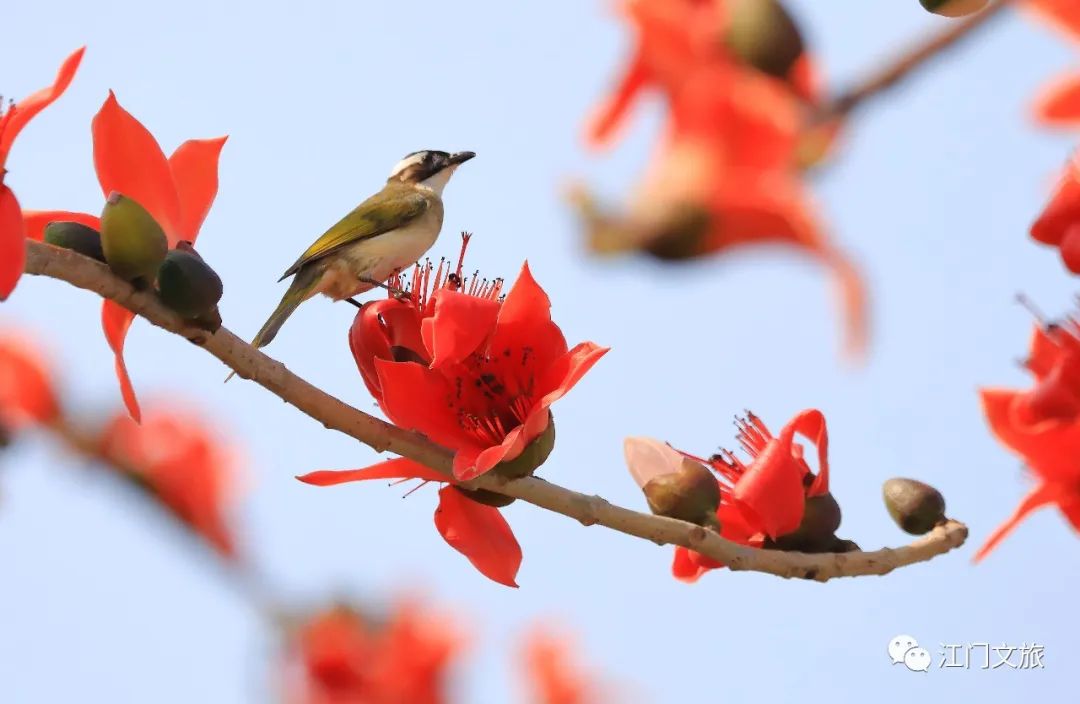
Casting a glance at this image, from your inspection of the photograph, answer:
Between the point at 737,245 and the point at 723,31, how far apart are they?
252 millimetres

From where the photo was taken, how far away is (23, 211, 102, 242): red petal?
1474mm

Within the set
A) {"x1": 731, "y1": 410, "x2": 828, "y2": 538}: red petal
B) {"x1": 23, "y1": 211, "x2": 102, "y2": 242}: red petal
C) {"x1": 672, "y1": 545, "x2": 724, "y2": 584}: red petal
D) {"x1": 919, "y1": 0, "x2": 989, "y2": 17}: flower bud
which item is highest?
{"x1": 919, "y1": 0, "x2": 989, "y2": 17}: flower bud

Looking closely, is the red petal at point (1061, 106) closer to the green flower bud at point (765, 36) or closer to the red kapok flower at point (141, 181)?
the green flower bud at point (765, 36)

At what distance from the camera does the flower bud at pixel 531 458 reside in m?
1.57

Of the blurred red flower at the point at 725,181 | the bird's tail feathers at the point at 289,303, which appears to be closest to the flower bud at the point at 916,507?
the blurred red flower at the point at 725,181

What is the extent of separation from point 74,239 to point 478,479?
0.54 m

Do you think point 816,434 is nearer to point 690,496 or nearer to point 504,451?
point 690,496

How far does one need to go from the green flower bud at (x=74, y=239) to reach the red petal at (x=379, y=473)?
1.24 ft

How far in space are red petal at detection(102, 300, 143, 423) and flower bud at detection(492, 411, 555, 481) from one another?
424mm

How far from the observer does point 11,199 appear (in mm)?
1254

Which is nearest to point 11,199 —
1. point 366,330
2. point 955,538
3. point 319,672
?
point 366,330

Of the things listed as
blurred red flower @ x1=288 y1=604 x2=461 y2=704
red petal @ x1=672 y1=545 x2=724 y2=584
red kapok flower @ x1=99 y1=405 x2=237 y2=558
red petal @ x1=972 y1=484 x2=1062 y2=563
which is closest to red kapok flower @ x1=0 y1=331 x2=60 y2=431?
red kapok flower @ x1=99 y1=405 x2=237 y2=558

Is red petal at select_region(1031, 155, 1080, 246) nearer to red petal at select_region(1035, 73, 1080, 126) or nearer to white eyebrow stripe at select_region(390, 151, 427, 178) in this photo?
red petal at select_region(1035, 73, 1080, 126)

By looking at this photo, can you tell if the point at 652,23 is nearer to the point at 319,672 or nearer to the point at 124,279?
the point at 124,279
